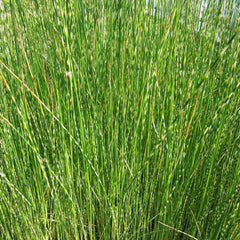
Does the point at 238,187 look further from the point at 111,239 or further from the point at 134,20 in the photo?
the point at 134,20

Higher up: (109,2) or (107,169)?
(109,2)

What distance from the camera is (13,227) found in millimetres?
1335

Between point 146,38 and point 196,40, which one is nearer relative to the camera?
point 146,38

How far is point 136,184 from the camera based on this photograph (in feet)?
3.97

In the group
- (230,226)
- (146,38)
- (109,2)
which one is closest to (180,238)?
(230,226)

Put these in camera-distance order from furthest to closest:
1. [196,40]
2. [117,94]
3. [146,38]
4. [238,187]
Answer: [196,40], [146,38], [117,94], [238,187]

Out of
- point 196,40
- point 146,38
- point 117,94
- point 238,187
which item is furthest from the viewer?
point 196,40

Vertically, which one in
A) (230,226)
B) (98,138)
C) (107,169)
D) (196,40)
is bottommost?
(230,226)

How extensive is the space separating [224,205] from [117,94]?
0.70 meters

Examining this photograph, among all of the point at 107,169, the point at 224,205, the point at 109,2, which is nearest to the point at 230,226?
the point at 224,205

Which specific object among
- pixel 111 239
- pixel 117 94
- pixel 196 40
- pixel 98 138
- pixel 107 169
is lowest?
pixel 111 239

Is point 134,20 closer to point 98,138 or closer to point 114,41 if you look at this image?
point 114,41

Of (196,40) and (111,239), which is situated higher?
(196,40)

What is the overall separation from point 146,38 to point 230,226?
3.24ft
